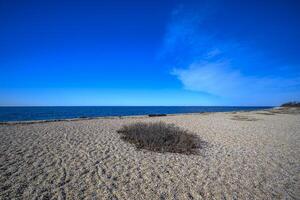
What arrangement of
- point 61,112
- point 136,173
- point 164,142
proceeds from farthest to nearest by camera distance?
point 61,112 → point 164,142 → point 136,173

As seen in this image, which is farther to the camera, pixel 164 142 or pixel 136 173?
pixel 164 142

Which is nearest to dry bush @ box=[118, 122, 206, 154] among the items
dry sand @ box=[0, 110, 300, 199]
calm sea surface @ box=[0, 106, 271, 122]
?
dry sand @ box=[0, 110, 300, 199]

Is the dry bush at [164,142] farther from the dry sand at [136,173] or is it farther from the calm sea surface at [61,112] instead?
the calm sea surface at [61,112]

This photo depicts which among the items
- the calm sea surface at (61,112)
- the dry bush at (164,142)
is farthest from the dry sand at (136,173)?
the calm sea surface at (61,112)

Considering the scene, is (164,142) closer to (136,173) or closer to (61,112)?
(136,173)

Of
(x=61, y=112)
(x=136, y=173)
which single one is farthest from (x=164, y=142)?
(x=61, y=112)

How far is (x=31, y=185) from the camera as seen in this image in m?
4.22

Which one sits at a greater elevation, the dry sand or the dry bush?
the dry bush

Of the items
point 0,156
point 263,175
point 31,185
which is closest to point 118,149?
point 31,185

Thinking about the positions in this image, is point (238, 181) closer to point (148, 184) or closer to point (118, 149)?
point (148, 184)

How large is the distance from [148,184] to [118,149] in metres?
3.32

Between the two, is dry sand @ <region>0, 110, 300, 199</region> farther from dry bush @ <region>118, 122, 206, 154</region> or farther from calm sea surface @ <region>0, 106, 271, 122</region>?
calm sea surface @ <region>0, 106, 271, 122</region>

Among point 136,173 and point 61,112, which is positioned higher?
point 61,112

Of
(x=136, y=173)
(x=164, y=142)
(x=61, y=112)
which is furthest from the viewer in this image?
(x=61, y=112)
